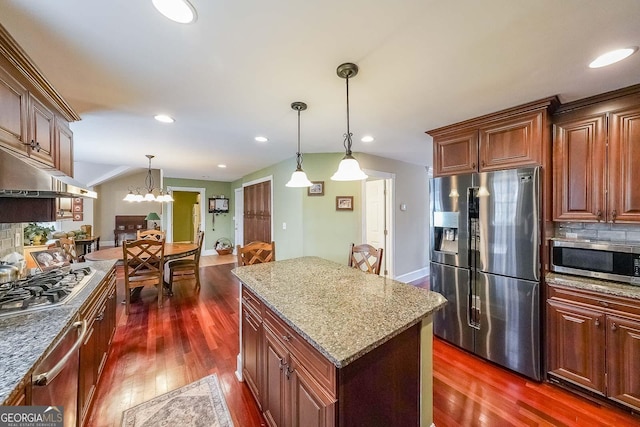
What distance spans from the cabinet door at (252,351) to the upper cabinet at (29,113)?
1.72 meters

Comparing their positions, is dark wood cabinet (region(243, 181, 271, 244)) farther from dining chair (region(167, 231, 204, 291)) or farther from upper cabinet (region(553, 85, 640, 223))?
upper cabinet (region(553, 85, 640, 223))

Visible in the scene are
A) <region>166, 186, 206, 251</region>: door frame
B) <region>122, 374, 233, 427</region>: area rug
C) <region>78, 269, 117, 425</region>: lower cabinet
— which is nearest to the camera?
<region>78, 269, 117, 425</region>: lower cabinet

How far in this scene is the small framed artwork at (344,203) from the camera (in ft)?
12.5

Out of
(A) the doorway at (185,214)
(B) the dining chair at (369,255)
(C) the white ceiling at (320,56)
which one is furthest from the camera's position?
(A) the doorway at (185,214)

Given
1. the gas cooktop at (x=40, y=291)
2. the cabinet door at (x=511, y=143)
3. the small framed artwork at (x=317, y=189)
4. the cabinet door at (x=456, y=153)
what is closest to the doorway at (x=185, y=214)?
the small framed artwork at (x=317, y=189)

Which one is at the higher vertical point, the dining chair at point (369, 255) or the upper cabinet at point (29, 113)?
the upper cabinet at point (29, 113)

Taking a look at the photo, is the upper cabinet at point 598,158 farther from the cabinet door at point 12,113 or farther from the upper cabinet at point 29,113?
the cabinet door at point 12,113

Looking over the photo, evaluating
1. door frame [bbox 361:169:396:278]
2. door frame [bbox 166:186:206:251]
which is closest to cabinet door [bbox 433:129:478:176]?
door frame [bbox 361:169:396:278]

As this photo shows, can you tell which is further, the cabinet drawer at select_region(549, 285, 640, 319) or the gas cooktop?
the cabinet drawer at select_region(549, 285, 640, 319)

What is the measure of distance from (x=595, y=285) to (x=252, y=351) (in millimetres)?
2494

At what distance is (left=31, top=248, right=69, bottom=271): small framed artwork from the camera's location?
1.98 m

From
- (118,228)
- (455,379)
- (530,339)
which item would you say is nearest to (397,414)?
(455,379)

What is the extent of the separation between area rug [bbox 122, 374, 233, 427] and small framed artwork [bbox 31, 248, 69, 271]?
135 cm

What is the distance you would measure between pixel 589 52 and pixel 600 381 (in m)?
2.19
